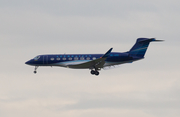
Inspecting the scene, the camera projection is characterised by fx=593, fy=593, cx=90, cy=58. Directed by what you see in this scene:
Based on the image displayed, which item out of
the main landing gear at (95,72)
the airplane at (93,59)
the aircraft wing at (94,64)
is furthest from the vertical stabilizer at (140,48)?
the main landing gear at (95,72)

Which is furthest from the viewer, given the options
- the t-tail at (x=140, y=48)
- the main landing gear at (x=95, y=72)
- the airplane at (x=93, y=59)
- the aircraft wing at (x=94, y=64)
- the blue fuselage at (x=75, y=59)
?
the t-tail at (x=140, y=48)

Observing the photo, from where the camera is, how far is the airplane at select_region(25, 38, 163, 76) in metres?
112

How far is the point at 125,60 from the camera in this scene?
11250 cm

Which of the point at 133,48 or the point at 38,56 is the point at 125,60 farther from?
the point at 38,56

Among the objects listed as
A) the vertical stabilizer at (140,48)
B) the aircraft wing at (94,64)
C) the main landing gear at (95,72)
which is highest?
the vertical stabilizer at (140,48)

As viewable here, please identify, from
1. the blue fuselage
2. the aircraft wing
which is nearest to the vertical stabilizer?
the blue fuselage

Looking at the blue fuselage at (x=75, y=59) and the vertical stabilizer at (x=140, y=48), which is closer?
the blue fuselage at (x=75, y=59)

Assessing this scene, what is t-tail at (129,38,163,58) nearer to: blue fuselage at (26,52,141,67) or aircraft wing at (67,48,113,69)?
blue fuselage at (26,52,141,67)

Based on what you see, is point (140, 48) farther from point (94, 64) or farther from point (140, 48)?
point (94, 64)

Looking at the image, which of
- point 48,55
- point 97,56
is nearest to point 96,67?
point 97,56

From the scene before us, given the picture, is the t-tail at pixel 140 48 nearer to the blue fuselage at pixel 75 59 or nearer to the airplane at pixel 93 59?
the airplane at pixel 93 59

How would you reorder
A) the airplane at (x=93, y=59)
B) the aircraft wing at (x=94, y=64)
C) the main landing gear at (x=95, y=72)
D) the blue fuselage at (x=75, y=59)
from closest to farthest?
the aircraft wing at (x=94, y=64)
the airplane at (x=93, y=59)
the blue fuselage at (x=75, y=59)
the main landing gear at (x=95, y=72)

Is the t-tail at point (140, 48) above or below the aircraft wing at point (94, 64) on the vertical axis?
above

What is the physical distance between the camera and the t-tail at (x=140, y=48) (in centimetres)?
11394
